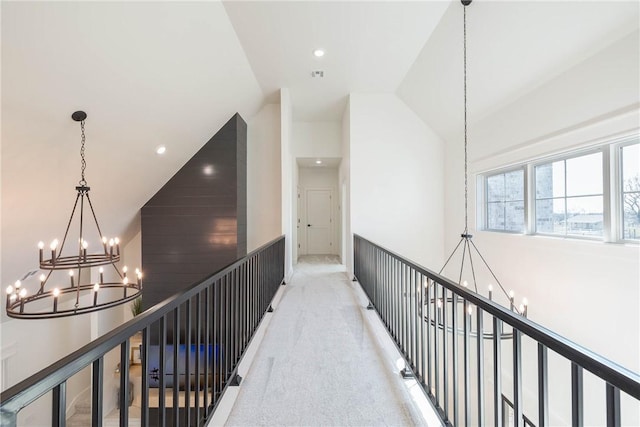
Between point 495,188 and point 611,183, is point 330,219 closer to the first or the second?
point 495,188

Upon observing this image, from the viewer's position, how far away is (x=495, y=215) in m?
4.34

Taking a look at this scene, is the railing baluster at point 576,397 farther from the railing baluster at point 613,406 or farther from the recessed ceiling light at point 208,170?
the recessed ceiling light at point 208,170

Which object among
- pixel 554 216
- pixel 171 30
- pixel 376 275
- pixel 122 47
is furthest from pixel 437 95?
pixel 122 47

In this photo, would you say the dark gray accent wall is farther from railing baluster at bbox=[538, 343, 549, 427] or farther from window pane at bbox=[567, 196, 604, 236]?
railing baluster at bbox=[538, 343, 549, 427]

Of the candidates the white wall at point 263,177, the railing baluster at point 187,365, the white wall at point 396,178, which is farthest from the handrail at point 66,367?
the white wall at point 263,177

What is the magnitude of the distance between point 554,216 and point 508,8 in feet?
7.14

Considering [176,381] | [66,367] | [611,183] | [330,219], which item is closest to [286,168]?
[330,219]

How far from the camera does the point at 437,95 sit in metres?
4.52

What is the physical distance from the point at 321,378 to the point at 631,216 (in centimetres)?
284

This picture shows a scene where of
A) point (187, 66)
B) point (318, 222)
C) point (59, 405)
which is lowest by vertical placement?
point (59, 405)

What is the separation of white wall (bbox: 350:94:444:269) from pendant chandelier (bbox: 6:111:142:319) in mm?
3611

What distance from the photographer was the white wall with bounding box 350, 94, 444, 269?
5.25m

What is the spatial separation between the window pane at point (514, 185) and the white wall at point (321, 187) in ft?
15.5

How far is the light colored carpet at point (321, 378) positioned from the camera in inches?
67.5
